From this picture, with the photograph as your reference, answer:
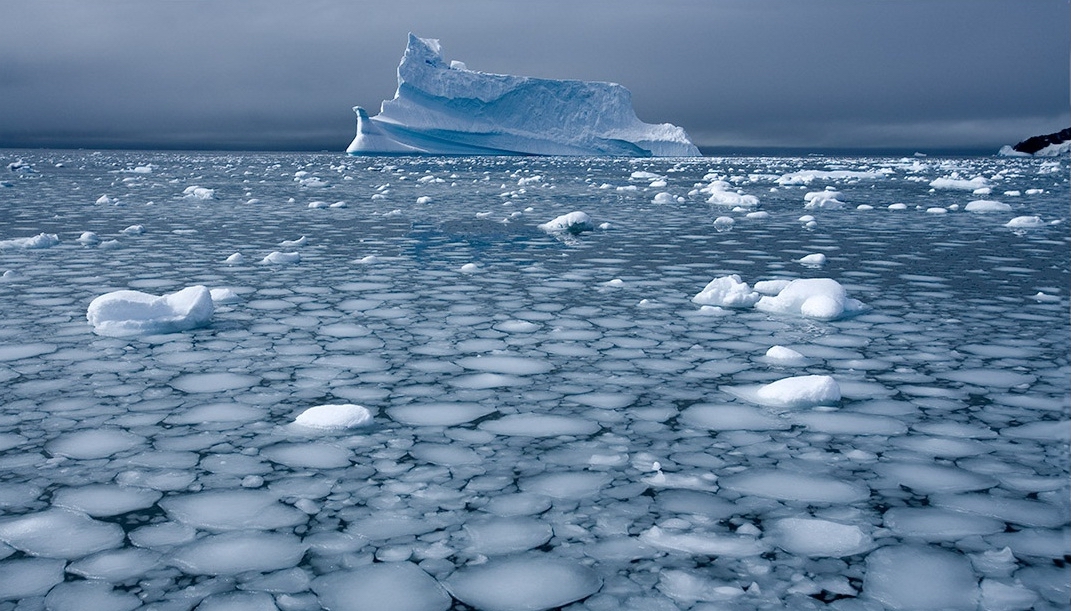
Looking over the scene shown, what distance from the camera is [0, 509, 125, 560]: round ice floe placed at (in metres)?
1.71

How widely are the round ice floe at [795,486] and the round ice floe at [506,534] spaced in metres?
0.52

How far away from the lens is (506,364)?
323 centimetres

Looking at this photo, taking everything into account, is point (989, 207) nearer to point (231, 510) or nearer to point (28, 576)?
point (231, 510)

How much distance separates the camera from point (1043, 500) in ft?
6.49

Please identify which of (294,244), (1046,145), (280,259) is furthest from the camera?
(1046,145)

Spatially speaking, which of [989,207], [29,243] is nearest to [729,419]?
[29,243]

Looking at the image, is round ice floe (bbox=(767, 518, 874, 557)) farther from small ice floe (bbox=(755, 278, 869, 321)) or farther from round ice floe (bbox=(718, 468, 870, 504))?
small ice floe (bbox=(755, 278, 869, 321))

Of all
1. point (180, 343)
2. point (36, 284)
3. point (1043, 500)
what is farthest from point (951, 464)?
point (36, 284)

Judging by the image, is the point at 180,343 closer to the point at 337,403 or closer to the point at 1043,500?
the point at 337,403

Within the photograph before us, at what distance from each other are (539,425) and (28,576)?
1.37 meters

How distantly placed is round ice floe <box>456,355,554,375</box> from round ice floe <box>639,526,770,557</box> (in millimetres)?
1381

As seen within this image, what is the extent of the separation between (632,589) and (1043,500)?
3.67 feet

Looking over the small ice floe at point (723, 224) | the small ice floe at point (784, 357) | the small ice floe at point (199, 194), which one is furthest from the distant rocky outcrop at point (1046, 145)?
the small ice floe at point (784, 357)

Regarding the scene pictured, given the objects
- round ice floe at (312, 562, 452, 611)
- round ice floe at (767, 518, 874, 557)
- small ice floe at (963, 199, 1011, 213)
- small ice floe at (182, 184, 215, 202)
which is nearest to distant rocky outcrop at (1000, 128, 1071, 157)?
small ice floe at (963, 199, 1011, 213)
